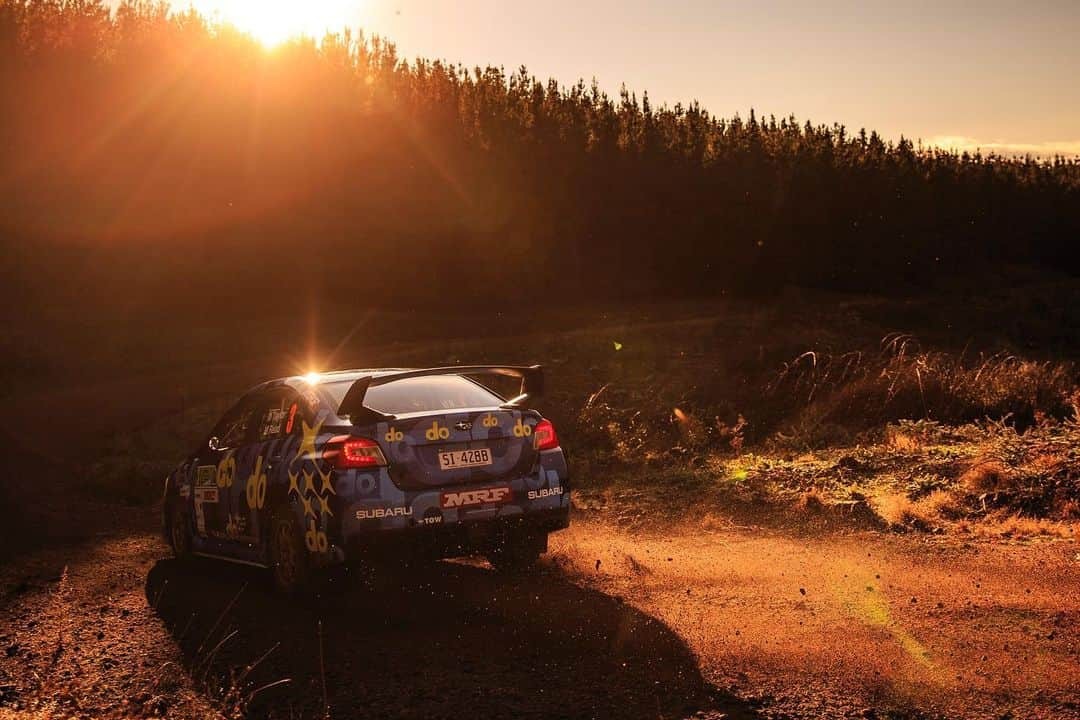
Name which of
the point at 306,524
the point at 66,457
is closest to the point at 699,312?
the point at 66,457

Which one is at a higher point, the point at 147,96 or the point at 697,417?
the point at 147,96

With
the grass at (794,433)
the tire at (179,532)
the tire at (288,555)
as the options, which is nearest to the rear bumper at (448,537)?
the tire at (288,555)

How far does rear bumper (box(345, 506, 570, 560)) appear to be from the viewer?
293 inches

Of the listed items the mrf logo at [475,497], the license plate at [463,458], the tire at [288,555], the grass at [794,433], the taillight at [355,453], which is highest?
the taillight at [355,453]

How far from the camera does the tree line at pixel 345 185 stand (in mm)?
34531

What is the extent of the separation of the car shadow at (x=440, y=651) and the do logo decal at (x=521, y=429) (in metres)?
1.11

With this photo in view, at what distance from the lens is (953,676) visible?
558 cm

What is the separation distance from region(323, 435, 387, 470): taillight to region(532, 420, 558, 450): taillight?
1.14m

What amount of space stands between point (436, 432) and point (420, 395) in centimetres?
63

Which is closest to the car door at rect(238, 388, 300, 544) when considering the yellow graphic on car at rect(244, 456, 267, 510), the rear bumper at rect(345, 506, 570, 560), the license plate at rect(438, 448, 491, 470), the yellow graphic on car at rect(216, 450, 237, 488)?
the yellow graphic on car at rect(244, 456, 267, 510)

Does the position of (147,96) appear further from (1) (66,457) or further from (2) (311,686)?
(2) (311,686)

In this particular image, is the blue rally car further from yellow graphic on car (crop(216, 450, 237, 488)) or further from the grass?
the grass

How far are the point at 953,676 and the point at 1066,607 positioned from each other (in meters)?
1.64

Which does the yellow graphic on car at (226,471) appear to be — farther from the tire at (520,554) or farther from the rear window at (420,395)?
the tire at (520,554)
